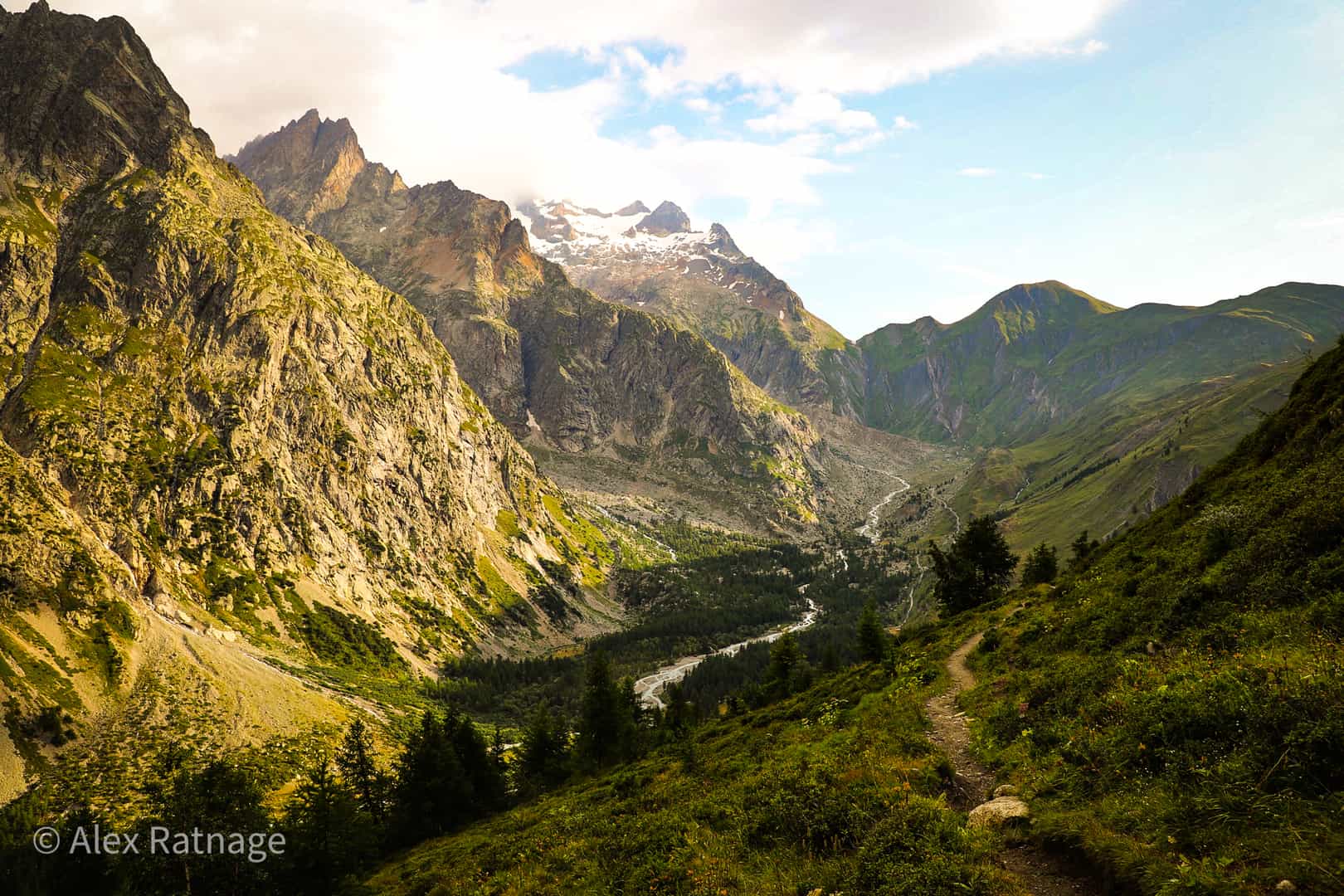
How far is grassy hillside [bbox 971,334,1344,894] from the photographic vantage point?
1029 centimetres

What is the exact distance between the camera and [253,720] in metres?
103

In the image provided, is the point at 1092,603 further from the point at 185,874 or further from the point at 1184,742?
the point at 185,874

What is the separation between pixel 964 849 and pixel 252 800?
1825 inches

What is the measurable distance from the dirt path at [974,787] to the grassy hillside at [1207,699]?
62cm

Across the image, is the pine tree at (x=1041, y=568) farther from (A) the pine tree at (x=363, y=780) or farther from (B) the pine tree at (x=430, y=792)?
(A) the pine tree at (x=363, y=780)

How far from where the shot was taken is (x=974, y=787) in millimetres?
18188

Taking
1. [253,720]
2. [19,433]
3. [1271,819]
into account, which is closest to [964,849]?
[1271,819]

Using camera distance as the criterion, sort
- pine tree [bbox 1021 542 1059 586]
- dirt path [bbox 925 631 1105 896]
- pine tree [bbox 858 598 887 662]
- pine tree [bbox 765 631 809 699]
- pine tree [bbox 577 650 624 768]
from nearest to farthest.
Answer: dirt path [bbox 925 631 1105 896], pine tree [bbox 858 598 887 662], pine tree [bbox 577 650 624 768], pine tree [bbox 765 631 809 699], pine tree [bbox 1021 542 1059 586]

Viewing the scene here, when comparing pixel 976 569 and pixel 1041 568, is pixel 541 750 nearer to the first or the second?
pixel 976 569

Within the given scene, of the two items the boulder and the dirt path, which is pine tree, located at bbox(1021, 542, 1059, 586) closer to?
the dirt path

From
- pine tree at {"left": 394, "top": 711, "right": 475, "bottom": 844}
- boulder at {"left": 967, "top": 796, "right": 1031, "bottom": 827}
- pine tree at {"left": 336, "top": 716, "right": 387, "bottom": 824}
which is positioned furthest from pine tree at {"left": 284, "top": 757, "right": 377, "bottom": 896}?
boulder at {"left": 967, "top": 796, "right": 1031, "bottom": 827}

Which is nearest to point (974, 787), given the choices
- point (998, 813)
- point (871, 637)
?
point (998, 813)

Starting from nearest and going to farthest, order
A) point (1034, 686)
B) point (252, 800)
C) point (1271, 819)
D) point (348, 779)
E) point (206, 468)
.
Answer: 1. point (1271, 819)
2. point (1034, 686)
3. point (252, 800)
4. point (348, 779)
5. point (206, 468)

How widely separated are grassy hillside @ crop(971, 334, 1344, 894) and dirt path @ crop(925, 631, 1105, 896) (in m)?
0.62
